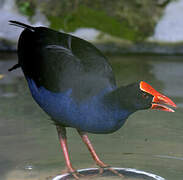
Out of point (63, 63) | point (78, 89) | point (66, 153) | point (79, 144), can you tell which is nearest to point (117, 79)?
point (79, 144)

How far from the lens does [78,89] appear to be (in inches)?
124

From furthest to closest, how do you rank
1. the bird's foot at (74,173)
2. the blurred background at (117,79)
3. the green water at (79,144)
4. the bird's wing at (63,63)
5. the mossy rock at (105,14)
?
the mossy rock at (105,14) < the blurred background at (117,79) < the green water at (79,144) < the bird's foot at (74,173) < the bird's wing at (63,63)

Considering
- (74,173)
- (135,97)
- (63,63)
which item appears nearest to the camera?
(135,97)

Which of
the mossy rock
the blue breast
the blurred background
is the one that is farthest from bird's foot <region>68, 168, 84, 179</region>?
the mossy rock

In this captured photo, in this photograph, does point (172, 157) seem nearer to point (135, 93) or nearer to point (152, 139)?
point (152, 139)

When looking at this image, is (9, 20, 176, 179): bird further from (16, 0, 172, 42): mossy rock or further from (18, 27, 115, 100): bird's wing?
(16, 0, 172, 42): mossy rock

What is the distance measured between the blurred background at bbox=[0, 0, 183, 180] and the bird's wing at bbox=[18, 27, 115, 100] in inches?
26.2

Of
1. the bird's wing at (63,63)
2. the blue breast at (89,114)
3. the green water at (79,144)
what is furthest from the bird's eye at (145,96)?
the green water at (79,144)

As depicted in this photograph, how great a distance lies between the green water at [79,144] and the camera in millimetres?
3561

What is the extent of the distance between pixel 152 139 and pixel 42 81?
119 centimetres

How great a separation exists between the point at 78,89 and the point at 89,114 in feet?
0.59

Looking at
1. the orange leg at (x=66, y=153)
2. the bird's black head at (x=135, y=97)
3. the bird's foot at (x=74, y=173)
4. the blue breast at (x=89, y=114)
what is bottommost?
the bird's foot at (x=74, y=173)

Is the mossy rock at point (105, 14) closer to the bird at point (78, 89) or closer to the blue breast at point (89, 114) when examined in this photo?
the bird at point (78, 89)

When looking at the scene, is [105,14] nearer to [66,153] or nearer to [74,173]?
[66,153]
